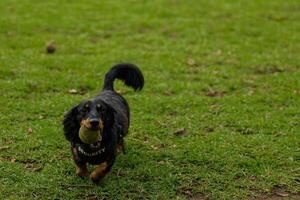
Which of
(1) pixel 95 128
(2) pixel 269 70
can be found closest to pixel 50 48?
(2) pixel 269 70

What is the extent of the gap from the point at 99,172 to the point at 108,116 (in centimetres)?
66

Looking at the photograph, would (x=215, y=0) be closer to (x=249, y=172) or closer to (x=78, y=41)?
(x=78, y=41)

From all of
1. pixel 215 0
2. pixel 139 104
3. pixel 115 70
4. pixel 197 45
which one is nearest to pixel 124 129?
pixel 115 70

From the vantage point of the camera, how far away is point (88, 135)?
6312 mm

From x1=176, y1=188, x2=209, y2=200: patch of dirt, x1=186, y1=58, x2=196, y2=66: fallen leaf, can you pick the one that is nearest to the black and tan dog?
x1=176, y1=188, x2=209, y2=200: patch of dirt

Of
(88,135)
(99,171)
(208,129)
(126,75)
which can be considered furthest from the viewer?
(208,129)

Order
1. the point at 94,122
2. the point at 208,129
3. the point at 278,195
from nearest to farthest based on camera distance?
1. the point at 94,122
2. the point at 278,195
3. the point at 208,129

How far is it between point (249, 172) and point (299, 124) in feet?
6.65

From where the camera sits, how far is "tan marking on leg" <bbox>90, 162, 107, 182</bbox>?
676 cm

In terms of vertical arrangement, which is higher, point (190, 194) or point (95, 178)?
point (95, 178)

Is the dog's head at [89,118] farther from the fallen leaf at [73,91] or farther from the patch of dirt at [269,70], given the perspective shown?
the patch of dirt at [269,70]

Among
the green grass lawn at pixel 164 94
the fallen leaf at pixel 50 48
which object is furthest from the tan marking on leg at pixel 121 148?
the fallen leaf at pixel 50 48

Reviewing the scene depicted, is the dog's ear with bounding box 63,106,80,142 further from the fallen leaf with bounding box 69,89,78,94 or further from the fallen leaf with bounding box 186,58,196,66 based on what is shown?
the fallen leaf with bounding box 186,58,196,66

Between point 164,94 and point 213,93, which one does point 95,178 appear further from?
point 213,93
